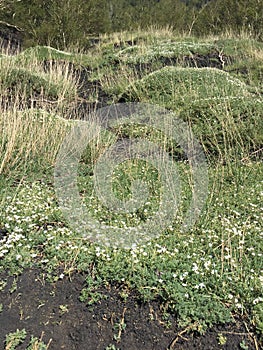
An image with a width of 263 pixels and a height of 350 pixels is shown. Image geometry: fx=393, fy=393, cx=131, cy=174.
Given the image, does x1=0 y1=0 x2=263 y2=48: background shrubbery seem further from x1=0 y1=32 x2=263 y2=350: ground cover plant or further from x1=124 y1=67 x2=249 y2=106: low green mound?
x1=0 y1=32 x2=263 y2=350: ground cover plant

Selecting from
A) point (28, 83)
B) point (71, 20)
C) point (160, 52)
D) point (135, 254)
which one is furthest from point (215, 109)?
point (71, 20)

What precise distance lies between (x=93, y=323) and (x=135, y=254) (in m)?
0.68

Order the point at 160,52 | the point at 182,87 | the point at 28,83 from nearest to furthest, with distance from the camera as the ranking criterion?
the point at 182,87
the point at 28,83
the point at 160,52

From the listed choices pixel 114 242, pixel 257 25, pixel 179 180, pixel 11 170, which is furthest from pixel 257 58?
pixel 114 242

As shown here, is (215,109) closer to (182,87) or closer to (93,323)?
(182,87)

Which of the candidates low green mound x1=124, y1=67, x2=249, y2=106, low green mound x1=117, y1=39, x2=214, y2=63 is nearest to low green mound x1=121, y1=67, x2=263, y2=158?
low green mound x1=124, y1=67, x2=249, y2=106

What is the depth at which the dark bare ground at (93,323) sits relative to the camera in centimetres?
270

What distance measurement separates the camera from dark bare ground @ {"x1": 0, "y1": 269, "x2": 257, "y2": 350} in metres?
2.70

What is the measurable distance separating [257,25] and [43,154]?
42.3 feet

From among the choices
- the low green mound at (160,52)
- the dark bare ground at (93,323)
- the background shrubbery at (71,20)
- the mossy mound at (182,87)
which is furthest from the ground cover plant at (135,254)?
the background shrubbery at (71,20)

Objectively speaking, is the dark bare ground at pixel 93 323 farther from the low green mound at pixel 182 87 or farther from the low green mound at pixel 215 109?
the low green mound at pixel 182 87

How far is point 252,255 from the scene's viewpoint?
11.1 feet

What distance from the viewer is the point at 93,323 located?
283cm

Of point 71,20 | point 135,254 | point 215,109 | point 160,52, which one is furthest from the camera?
point 71,20
